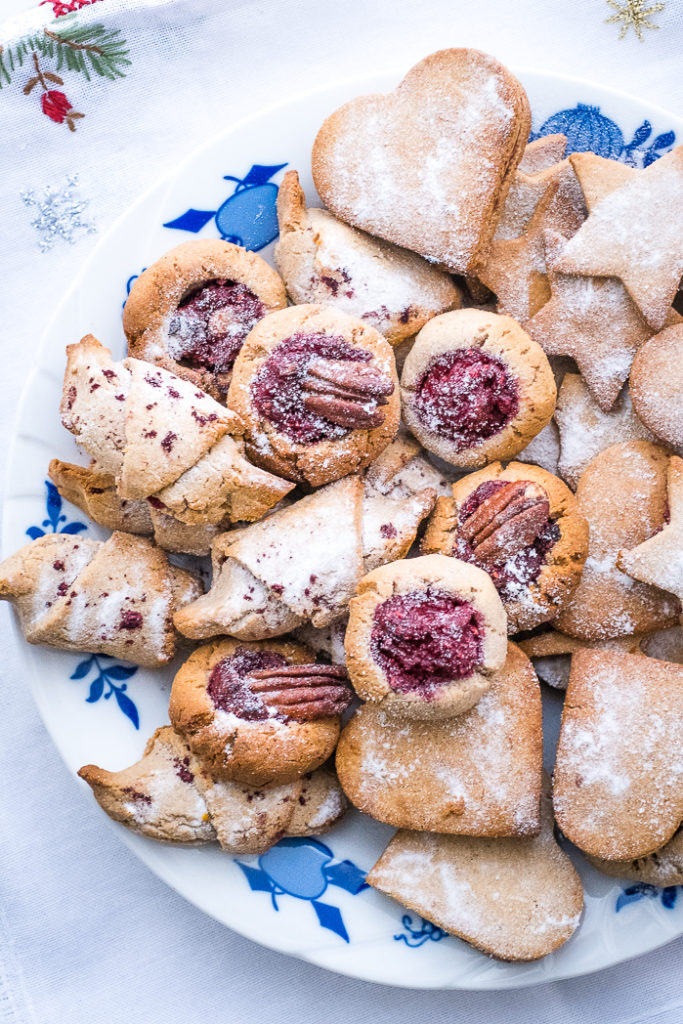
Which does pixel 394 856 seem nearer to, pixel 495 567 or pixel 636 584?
pixel 495 567

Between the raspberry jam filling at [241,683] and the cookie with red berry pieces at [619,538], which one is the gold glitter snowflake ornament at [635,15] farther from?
the raspberry jam filling at [241,683]

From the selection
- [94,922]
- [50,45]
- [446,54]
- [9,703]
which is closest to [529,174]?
[446,54]

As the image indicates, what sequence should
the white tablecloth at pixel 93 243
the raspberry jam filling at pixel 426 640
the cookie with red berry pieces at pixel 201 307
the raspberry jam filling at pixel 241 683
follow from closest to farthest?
the raspberry jam filling at pixel 426 640 → the raspberry jam filling at pixel 241 683 → the cookie with red berry pieces at pixel 201 307 → the white tablecloth at pixel 93 243

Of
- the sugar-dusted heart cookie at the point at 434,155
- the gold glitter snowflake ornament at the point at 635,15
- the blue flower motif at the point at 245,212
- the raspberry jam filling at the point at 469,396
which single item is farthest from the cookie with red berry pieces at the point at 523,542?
the gold glitter snowflake ornament at the point at 635,15

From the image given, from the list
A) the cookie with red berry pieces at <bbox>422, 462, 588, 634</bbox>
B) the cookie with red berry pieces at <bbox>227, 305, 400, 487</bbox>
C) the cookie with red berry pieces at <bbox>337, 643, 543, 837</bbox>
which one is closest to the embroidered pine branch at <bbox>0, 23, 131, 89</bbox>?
the cookie with red berry pieces at <bbox>227, 305, 400, 487</bbox>

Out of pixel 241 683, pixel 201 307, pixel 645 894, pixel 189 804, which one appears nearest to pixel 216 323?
pixel 201 307

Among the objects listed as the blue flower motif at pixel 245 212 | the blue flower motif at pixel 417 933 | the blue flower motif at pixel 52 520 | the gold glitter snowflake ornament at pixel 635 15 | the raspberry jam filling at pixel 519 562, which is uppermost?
the gold glitter snowflake ornament at pixel 635 15

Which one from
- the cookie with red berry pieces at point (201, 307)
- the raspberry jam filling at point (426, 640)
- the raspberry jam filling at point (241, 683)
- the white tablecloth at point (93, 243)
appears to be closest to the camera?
the raspberry jam filling at point (426, 640)

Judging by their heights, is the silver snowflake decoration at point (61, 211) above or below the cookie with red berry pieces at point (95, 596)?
above
